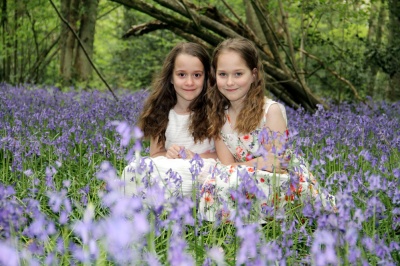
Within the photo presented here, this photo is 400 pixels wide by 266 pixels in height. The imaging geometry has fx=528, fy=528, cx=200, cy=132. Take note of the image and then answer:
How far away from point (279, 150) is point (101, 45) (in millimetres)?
26018

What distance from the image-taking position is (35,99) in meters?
7.05

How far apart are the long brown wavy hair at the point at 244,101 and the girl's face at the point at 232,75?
0.04 metres

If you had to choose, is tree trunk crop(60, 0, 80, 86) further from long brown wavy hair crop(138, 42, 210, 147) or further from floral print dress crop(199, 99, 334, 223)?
floral print dress crop(199, 99, 334, 223)

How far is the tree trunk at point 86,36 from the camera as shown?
11.9 meters

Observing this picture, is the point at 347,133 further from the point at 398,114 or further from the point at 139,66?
the point at 139,66

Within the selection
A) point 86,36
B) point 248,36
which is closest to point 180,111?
point 248,36

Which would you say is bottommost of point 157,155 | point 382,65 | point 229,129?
point 157,155

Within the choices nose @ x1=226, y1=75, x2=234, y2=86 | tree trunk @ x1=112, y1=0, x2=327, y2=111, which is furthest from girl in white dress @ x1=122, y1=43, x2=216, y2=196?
tree trunk @ x1=112, y1=0, x2=327, y2=111

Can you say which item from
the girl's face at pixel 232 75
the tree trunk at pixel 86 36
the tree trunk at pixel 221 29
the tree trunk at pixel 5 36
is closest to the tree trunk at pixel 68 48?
the tree trunk at pixel 86 36

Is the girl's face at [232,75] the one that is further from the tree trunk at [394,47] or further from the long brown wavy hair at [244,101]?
the tree trunk at [394,47]

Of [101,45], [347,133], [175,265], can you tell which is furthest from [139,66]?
[175,265]

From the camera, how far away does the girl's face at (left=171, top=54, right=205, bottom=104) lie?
3.96m

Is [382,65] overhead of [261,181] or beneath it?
overhead

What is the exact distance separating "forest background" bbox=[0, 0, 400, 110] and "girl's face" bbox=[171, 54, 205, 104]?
2267 mm
